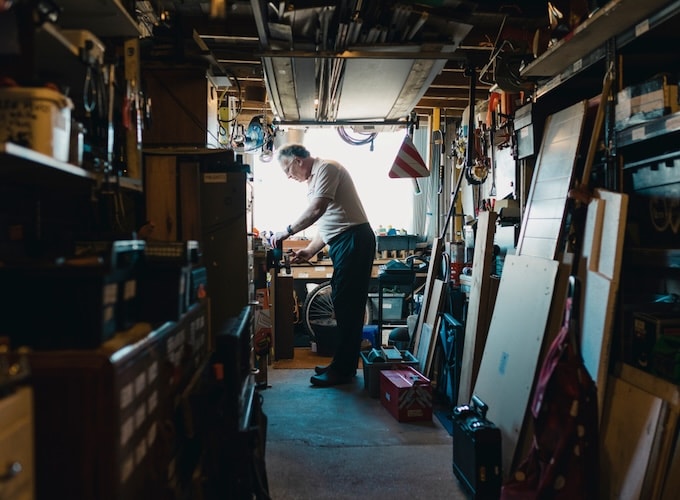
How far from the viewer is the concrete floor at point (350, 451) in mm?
2244

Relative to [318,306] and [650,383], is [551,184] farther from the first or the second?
[318,306]

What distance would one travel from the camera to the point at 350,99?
12.3 feet

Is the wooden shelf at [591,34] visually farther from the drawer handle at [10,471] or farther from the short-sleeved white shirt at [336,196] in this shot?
the drawer handle at [10,471]

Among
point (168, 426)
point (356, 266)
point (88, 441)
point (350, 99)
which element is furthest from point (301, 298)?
point (88, 441)

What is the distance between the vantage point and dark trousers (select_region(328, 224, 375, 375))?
3680 millimetres

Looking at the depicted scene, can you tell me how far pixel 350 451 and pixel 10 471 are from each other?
1940mm

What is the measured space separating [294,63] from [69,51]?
156 cm

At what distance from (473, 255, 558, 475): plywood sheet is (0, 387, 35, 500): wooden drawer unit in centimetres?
184

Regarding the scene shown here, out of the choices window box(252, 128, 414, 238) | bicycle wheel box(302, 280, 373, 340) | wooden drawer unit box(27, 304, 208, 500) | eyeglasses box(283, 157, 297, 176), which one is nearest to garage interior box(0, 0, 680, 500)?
wooden drawer unit box(27, 304, 208, 500)

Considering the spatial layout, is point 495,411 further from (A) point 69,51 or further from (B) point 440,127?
(B) point 440,127

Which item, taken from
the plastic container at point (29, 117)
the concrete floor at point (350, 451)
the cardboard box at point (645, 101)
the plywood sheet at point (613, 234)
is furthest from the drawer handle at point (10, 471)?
the cardboard box at point (645, 101)

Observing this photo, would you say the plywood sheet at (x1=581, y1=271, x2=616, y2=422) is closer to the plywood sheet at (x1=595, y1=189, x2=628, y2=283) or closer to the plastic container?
the plywood sheet at (x1=595, y1=189, x2=628, y2=283)

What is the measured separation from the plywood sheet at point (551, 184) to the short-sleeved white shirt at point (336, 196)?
1330 mm

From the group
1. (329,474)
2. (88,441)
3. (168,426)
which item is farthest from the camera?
(329,474)
